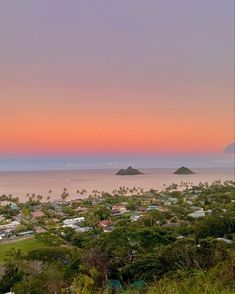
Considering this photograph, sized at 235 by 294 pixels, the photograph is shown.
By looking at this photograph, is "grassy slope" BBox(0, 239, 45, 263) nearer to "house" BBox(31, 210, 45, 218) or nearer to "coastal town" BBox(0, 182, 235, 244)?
"coastal town" BBox(0, 182, 235, 244)

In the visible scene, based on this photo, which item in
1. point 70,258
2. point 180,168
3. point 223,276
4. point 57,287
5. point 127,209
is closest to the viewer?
point 223,276

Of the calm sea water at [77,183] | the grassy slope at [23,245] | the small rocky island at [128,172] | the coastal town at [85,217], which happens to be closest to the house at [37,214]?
the coastal town at [85,217]

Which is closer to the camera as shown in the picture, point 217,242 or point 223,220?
point 217,242

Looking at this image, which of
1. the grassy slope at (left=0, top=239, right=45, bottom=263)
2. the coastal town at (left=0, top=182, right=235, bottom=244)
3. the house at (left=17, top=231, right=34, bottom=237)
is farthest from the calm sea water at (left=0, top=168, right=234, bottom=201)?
the grassy slope at (left=0, top=239, right=45, bottom=263)

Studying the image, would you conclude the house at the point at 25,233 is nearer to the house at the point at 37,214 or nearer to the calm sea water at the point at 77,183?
the house at the point at 37,214

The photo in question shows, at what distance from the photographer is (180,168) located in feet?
457

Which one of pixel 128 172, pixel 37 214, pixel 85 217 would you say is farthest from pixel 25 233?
pixel 128 172

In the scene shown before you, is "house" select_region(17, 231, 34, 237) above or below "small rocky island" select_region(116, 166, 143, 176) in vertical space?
below

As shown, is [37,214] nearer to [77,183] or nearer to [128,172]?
[77,183]

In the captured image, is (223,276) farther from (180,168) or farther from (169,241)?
(180,168)

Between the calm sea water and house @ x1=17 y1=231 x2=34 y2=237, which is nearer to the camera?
house @ x1=17 y1=231 x2=34 y2=237

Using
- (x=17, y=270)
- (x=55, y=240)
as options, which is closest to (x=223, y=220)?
(x=55, y=240)

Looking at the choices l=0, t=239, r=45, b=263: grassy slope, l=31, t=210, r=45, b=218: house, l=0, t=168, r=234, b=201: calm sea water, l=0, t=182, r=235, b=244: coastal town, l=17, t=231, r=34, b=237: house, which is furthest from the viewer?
l=0, t=168, r=234, b=201: calm sea water

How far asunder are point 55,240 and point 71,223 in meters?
6.91
